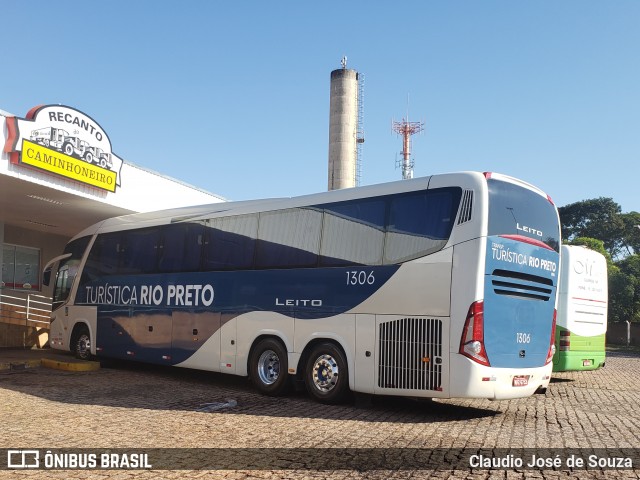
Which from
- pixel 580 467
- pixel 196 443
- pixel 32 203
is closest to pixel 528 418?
pixel 580 467

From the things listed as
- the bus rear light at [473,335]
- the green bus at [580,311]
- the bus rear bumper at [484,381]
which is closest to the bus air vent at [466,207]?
the bus rear light at [473,335]

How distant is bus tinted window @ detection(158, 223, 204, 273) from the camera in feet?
44.0

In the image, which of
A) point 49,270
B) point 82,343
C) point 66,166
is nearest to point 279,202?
point 66,166

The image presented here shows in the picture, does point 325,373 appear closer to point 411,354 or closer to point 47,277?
point 411,354

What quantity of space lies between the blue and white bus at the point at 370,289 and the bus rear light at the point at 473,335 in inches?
0.6

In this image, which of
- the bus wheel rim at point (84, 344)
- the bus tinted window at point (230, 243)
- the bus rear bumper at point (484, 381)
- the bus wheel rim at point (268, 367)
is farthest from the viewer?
the bus wheel rim at point (84, 344)

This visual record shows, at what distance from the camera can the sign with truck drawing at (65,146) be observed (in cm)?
1508

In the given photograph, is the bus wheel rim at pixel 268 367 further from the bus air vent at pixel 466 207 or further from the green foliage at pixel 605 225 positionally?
the green foliage at pixel 605 225

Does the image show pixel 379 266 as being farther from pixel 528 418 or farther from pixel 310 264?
pixel 528 418

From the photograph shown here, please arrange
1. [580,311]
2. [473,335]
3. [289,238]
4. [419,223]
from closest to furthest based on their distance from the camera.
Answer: [473,335]
[419,223]
[289,238]
[580,311]

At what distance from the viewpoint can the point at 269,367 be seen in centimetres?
1179

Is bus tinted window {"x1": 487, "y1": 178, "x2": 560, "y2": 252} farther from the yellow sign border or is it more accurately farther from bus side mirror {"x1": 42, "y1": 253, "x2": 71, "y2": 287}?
bus side mirror {"x1": 42, "y1": 253, "x2": 71, "y2": 287}

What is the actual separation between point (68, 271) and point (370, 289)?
1047 cm

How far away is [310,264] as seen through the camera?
11086 millimetres
